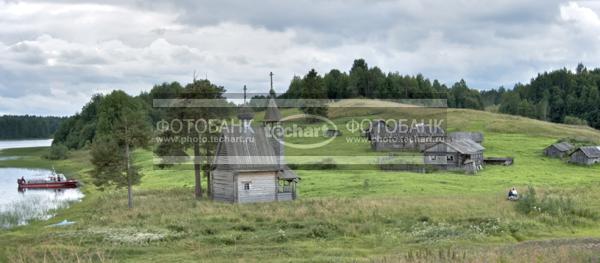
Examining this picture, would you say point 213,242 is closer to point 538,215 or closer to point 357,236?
point 357,236

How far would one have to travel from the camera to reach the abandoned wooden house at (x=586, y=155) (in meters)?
65.3

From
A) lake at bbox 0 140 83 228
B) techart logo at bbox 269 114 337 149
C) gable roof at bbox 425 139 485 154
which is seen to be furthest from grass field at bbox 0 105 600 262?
techart logo at bbox 269 114 337 149

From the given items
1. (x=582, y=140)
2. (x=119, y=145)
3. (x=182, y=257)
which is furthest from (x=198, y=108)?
(x=582, y=140)

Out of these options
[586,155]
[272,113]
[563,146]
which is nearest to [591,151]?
[586,155]

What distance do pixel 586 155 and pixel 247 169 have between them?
46.0 metres

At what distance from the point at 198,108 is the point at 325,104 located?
7142cm

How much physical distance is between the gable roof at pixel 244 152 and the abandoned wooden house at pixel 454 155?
97.9 feet

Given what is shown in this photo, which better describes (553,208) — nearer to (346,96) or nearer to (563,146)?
(563,146)

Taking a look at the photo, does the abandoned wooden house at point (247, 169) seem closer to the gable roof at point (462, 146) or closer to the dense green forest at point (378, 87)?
the gable roof at point (462, 146)

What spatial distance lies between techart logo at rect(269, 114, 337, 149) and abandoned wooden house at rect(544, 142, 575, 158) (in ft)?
103

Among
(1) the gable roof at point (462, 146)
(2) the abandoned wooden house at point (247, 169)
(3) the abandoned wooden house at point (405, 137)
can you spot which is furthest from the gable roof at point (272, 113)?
(3) the abandoned wooden house at point (405, 137)

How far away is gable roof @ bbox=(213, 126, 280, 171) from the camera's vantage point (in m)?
39.7

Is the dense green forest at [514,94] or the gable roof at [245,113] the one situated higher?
the dense green forest at [514,94]

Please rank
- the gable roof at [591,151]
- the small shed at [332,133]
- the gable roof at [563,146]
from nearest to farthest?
the gable roof at [591,151] < the gable roof at [563,146] < the small shed at [332,133]
